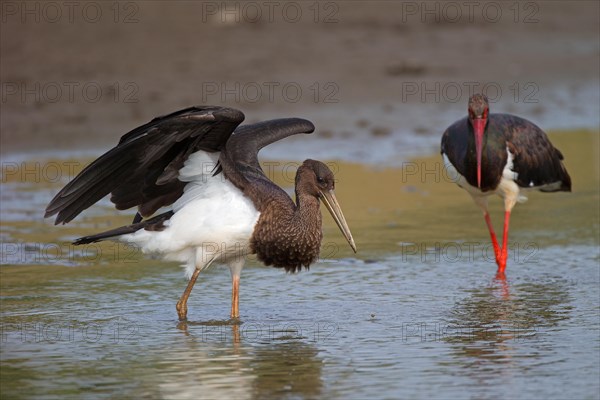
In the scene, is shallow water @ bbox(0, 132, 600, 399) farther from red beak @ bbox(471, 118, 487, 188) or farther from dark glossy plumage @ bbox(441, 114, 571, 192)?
red beak @ bbox(471, 118, 487, 188)

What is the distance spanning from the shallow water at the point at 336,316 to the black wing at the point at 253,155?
2.53ft

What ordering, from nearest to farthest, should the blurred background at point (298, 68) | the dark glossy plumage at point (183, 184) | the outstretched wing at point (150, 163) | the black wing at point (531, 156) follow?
the outstretched wing at point (150, 163)
the dark glossy plumage at point (183, 184)
the black wing at point (531, 156)
the blurred background at point (298, 68)

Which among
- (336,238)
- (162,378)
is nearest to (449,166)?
(336,238)

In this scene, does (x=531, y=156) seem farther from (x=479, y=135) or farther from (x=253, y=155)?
(x=253, y=155)

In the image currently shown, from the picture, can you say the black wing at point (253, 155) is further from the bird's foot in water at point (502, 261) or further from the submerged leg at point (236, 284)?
the bird's foot in water at point (502, 261)

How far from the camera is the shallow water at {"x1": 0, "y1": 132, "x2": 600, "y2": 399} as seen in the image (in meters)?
5.66

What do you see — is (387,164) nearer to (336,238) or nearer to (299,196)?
(336,238)

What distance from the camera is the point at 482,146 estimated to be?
28.0ft

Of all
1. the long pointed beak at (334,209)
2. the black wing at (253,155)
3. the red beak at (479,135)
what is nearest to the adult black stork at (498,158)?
the red beak at (479,135)

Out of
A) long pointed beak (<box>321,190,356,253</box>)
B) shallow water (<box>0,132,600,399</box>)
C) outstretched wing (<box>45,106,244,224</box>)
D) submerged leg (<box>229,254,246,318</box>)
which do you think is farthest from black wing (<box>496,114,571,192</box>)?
outstretched wing (<box>45,106,244,224</box>)

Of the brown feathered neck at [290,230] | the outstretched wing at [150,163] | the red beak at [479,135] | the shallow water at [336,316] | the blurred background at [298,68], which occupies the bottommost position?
the shallow water at [336,316]

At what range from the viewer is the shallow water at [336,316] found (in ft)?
18.6

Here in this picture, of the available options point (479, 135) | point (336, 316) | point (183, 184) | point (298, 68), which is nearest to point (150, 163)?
point (183, 184)

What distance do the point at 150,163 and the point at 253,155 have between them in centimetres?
118
